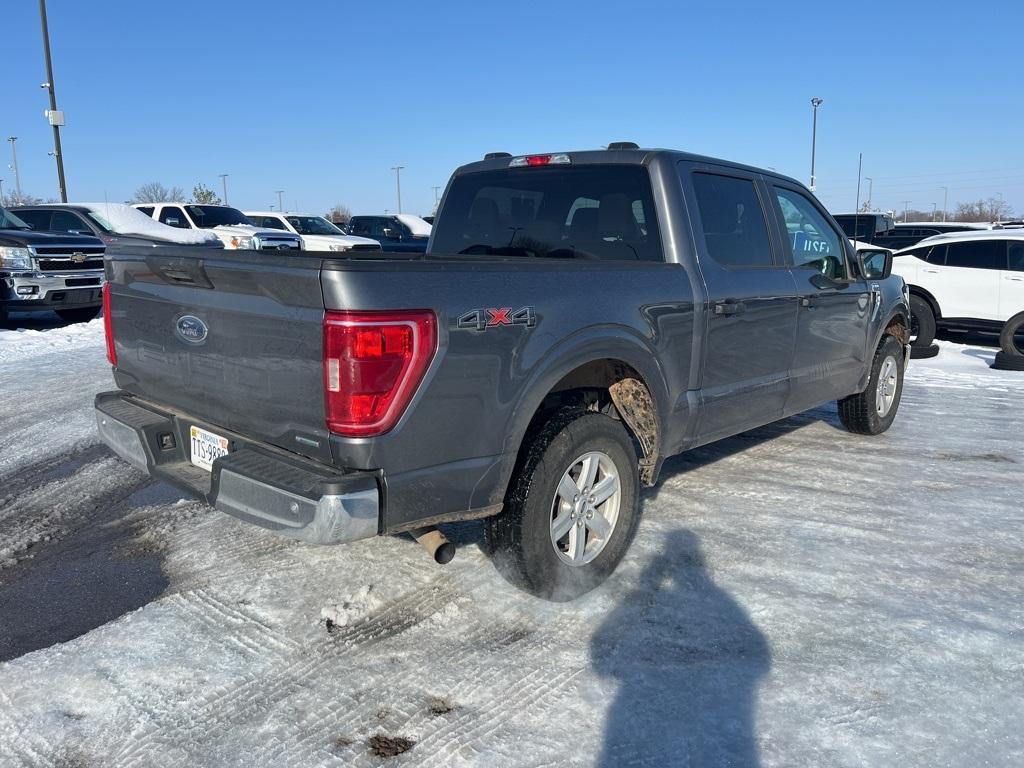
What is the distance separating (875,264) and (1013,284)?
6.92 meters

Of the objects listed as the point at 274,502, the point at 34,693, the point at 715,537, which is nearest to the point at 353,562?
the point at 274,502

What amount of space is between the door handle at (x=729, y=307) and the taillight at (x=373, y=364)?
1.95 meters

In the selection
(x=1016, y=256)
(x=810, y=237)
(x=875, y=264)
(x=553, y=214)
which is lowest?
(x=1016, y=256)

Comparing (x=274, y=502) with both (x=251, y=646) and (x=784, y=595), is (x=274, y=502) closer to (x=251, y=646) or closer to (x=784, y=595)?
(x=251, y=646)

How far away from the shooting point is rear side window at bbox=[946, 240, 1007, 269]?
38.4ft

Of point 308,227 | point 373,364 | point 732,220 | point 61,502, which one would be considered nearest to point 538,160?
point 732,220

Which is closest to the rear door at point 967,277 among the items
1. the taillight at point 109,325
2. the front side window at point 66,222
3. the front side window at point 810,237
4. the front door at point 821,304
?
the front door at point 821,304

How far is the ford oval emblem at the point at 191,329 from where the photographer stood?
10.6 feet

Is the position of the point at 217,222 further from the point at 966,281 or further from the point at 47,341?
the point at 966,281

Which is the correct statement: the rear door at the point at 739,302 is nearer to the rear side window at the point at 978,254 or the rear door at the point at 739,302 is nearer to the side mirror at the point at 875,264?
the side mirror at the point at 875,264

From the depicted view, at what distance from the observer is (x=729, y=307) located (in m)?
4.32

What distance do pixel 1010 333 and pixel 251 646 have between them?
10.3 meters

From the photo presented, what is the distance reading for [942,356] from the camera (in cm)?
1109

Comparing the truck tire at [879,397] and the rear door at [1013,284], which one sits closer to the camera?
the truck tire at [879,397]
